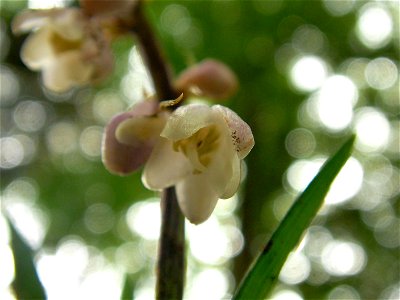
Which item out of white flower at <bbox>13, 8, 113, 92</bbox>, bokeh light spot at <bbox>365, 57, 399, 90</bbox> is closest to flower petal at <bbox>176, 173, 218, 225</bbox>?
white flower at <bbox>13, 8, 113, 92</bbox>

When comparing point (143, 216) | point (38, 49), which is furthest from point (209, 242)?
point (38, 49)

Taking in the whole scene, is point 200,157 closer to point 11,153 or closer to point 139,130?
point 139,130

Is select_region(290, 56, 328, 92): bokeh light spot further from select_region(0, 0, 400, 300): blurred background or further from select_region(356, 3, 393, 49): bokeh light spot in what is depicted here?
select_region(356, 3, 393, 49): bokeh light spot

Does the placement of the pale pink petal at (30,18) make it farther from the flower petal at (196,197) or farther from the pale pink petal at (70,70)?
the flower petal at (196,197)

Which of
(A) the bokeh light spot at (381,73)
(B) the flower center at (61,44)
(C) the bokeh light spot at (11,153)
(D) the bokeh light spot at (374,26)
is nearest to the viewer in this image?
(B) the flower center at (61,44)

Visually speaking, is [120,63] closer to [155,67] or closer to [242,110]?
[242,110]

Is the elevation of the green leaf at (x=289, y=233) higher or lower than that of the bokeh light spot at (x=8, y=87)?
higher

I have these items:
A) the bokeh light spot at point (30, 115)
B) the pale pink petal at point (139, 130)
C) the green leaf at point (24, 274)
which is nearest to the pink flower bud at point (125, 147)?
the pale pink petal at point (139, 130)

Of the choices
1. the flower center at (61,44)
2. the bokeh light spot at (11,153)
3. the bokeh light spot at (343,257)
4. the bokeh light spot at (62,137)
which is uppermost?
the flower center at (61,44)
